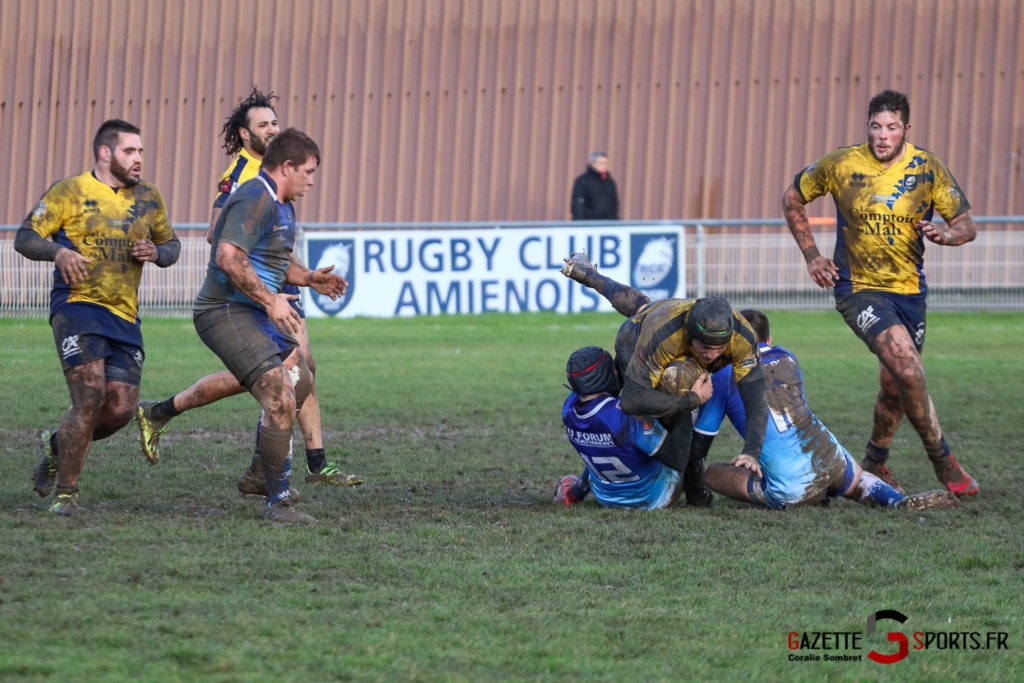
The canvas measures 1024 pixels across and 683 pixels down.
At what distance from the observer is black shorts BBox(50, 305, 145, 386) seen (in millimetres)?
5988

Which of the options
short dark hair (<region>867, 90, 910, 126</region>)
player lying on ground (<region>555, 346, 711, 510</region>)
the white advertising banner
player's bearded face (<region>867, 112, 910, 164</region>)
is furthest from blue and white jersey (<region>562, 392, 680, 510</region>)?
the white advertising banner

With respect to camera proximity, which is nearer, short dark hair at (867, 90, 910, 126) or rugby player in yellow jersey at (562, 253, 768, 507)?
rugby player in yellow jersey at (562, 253, 768, 507)

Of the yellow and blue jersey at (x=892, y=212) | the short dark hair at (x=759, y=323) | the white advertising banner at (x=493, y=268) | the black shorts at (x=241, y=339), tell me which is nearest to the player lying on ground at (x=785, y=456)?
the short dark hair at (x=759, y=323)

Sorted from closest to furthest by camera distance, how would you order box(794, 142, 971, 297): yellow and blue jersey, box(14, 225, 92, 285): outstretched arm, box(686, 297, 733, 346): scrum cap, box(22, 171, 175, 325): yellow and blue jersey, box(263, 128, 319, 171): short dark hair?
box(686, 297, 733, 346): scrum cap → box(263, 128, 319, 171): short dark hair → box(14, 225, 92, 285): outstretched arm → box(22, 171, 175, 325): yellow and blue jersey → box(794, 142, 971, 297): yellow and blue jersey

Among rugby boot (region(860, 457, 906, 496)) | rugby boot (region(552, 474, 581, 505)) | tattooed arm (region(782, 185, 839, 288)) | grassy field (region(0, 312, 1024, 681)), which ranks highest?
tattooed arm (region(782, 185, 839, 288))

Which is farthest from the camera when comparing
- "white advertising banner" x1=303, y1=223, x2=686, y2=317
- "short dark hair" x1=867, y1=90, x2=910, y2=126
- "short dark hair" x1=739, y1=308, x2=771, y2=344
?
"white advertising banner" x1=303, y1=223, x2=686, y2=317

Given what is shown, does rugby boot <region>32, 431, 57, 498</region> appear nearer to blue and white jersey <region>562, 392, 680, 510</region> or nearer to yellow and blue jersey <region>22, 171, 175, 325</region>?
yellow and blue jersey <region>22, 171, 175, 325</region>

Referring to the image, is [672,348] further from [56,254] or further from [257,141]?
[56,254]

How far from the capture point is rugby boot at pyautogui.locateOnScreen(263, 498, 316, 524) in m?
5.75

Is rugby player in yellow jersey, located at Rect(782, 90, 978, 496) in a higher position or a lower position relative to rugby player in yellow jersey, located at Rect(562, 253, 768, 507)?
higher

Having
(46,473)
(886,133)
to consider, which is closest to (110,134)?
(46,473)

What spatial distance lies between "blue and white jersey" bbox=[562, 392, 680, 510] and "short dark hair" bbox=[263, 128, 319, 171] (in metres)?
1.76

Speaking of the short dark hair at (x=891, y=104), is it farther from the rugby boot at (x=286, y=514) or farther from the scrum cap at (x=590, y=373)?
the rugby boot at (x=286, y=514)

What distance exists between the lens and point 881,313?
267 inches
